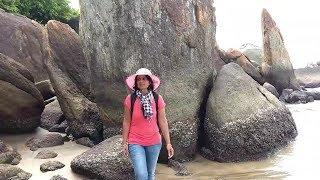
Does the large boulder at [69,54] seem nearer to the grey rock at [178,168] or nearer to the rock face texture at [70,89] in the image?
the rock face texture at [70,89]

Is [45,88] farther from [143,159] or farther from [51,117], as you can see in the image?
[143,159]

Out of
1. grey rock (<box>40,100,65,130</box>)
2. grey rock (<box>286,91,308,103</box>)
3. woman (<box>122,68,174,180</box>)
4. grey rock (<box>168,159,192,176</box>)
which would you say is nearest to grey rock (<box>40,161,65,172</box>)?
grey rock (<box>168,159,192,176</box>)

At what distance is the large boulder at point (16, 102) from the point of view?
8992mm

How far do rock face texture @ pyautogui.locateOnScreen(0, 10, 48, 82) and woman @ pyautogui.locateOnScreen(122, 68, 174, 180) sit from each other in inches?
270

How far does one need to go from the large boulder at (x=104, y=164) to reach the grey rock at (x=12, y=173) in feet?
2.57

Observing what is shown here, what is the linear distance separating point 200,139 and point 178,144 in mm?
789

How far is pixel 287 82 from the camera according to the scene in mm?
18453

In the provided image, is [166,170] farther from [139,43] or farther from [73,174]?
[139,43]

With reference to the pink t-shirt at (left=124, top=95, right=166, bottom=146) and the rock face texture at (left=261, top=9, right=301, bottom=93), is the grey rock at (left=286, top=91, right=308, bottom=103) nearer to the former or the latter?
the rock face texture at (left=261, top=9, right=301, bottom=93)

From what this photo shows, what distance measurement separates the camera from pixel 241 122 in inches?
340

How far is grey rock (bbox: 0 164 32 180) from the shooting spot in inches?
275

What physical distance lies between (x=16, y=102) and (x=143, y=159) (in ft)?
15.1

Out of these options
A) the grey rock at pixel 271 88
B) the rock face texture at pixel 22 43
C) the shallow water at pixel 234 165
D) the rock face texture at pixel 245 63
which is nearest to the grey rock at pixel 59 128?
the shallow water at pixel 234 165

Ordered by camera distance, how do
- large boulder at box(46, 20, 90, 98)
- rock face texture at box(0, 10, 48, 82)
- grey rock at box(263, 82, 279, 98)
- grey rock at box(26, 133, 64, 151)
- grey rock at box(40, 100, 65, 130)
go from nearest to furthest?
grey rock at box(26, 133, 64, 151) → large boulder at box(46, 20, 90, 98) → grey rock at box(40, 100, 65, 130) → rock face texture at box(0, 10, 48, 82) → grey rock at box(263, 82, 279, 98)
